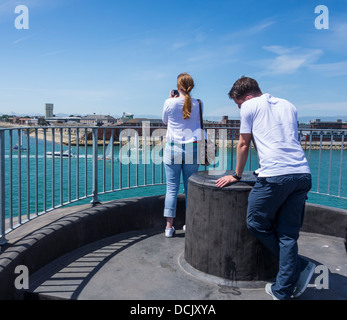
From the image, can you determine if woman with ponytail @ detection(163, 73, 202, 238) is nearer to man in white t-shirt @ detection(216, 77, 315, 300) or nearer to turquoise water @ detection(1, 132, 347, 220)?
turquoise water @ detection(1, 132, 347, 220)

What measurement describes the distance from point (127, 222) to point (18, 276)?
69.9 inches

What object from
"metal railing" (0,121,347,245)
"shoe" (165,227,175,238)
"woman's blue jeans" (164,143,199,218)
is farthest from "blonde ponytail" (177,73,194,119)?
"shoe" (165,227,175,238)

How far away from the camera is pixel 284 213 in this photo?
2438 millimetres

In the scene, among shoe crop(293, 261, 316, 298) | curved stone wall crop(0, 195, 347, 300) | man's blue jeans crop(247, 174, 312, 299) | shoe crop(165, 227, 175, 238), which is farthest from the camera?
shoe crop(165, 227, 175, 238)

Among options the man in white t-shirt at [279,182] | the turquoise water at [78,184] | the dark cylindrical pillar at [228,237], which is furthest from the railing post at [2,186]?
the man in white t-shirt at [279,182]

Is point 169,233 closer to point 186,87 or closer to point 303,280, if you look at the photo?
point 186,87

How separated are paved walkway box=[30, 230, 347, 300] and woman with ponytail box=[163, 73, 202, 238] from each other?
0.94 metres

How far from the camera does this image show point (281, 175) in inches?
91.7

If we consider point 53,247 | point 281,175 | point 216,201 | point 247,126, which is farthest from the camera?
point 53,247

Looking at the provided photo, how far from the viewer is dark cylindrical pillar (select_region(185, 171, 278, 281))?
2.77 m

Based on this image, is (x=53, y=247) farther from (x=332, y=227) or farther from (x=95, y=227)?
(x=332, y=227)

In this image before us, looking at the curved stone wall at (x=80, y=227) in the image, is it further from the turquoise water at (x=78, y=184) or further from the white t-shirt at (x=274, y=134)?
the white t-shirt at (x=274, y=134)

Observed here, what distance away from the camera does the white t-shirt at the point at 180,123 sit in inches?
147

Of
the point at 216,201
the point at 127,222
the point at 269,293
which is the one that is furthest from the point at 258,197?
the point at 127,222
